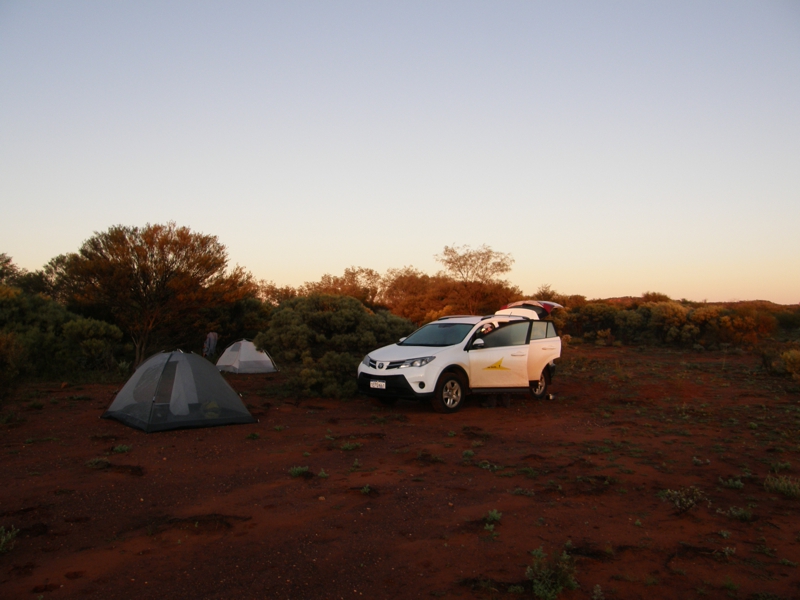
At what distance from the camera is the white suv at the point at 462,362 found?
10203mm

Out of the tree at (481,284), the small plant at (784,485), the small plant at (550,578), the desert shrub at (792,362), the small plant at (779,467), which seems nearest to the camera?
the small plant at (550,578)

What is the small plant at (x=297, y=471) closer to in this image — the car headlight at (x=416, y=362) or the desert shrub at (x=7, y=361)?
the car headlight at (x=416, y=362)

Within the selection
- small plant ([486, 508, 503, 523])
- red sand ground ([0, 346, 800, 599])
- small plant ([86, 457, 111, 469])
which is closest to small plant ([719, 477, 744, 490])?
red sand ground ([0, 346, 800, 599])

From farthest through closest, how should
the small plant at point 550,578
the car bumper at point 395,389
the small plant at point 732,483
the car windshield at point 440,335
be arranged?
the car windshield at point 440,335 < the car bumper at point 395,389 < the small plant at point 732,483 < the small plant at point 550,578

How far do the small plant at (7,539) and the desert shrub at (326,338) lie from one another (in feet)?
25.8

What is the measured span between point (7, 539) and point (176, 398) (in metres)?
4.60

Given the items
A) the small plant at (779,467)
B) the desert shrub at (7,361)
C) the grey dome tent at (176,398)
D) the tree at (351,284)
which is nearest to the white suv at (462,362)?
the grey dome tent at (176,398)

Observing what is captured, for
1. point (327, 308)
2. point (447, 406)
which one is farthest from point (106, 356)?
point (447, 406)

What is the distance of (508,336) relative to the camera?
455 inches

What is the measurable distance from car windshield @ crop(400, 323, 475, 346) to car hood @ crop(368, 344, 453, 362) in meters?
0.31

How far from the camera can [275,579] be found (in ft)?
12.8

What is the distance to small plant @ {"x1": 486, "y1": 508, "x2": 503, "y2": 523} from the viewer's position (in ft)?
16.3

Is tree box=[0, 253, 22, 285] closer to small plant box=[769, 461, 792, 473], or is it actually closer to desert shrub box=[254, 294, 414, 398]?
desert shrub box=[254, 294, 414, 398]

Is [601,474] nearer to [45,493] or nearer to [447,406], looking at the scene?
[447,406]
